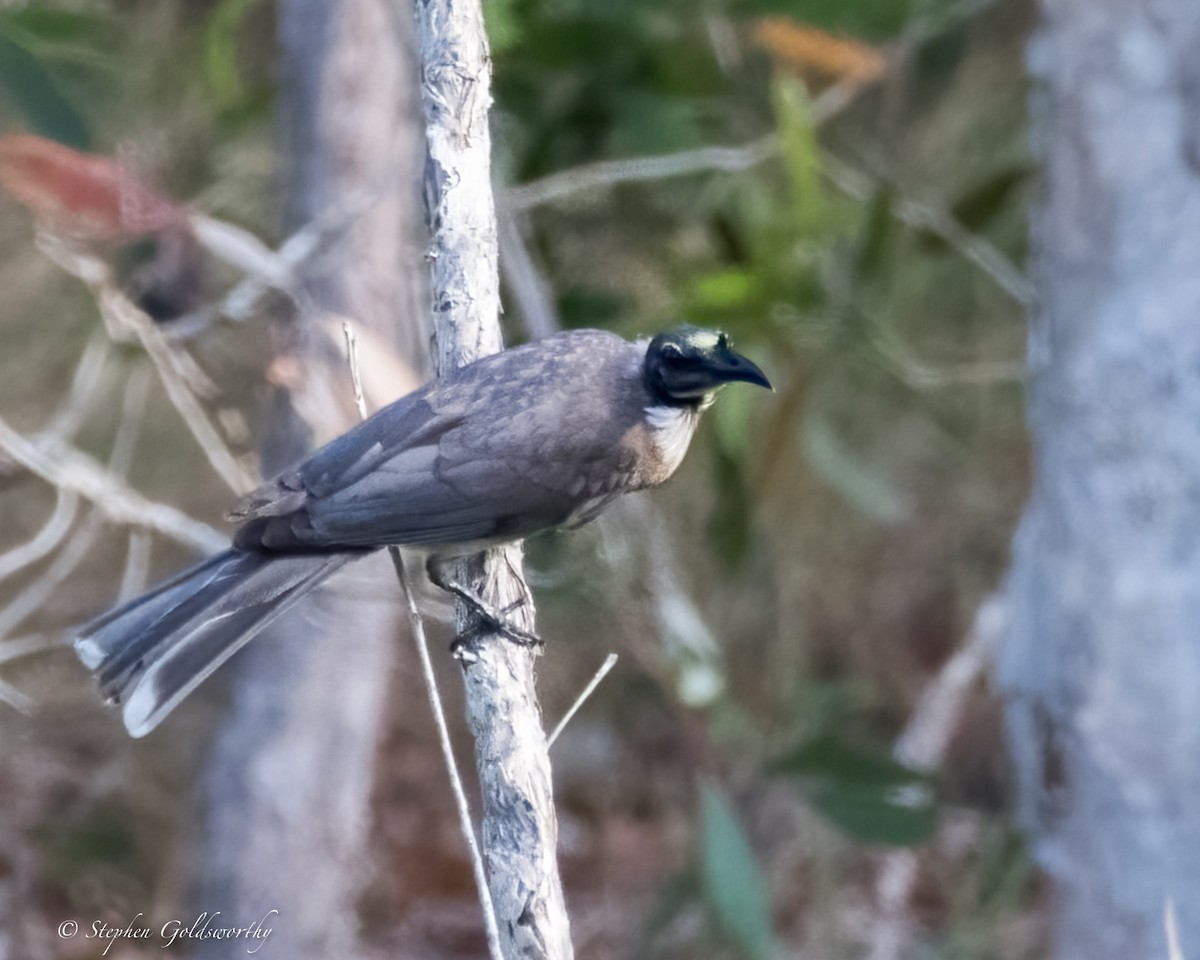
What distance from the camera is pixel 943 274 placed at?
13.1 ft

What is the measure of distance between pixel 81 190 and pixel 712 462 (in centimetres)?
146

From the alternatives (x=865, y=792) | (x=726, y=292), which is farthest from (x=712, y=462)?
(x=865, y=792)

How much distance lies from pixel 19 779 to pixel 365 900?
1.19 m

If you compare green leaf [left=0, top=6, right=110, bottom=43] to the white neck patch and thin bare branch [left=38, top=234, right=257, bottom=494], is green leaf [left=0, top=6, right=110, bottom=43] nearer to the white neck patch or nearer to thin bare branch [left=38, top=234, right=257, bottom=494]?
thin bare branch [left=38, top=234, right=257, bottom=494]

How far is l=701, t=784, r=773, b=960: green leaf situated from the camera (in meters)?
2.87

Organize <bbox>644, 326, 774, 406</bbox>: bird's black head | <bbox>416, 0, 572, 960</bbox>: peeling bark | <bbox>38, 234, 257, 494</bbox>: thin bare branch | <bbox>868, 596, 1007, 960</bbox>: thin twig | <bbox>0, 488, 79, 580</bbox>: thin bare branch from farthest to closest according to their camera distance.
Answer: <bbox>868, 596, 1007, 960</bbox>: thin twig < <bbox>0, 488, 79, 580</bbox>: thin bare branch < <bbox>38, 234, 257, 494</bbox>: thin bare branch < <bbox>644, 326, 774, 406</bbox>: bird's black head < <bbox>416, 0, 572, 960</bbox>: peeling bark

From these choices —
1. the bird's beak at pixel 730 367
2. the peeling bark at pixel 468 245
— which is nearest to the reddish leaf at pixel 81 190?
the peeling bark at pixel 468 245

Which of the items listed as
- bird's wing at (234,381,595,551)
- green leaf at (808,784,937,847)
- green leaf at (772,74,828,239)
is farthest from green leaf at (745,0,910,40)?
green leaf at (808,784,937,847)

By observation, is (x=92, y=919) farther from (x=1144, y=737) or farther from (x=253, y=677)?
(x=1144, y=737)

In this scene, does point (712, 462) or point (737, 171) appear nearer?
point (712, 462)

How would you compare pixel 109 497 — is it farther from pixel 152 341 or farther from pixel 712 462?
pixel 712 462

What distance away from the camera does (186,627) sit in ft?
6.35

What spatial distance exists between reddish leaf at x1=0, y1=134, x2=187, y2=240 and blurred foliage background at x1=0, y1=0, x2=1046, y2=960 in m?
0.09

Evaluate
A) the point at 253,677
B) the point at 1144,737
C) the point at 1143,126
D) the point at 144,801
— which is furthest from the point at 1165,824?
the point at 144,801
